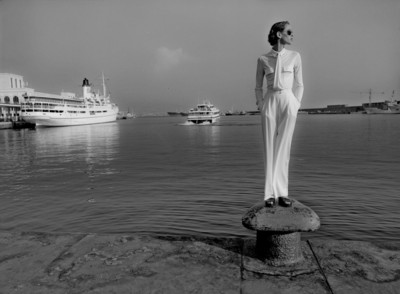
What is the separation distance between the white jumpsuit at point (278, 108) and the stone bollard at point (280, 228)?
0.39 meters

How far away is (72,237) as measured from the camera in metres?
4.44

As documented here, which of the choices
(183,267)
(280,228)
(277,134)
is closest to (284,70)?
(277,134)

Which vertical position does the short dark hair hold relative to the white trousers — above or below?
above

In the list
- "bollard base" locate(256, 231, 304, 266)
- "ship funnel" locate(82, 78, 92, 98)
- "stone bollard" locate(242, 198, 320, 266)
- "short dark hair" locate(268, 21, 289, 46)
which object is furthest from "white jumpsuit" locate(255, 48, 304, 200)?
"ship funnel" locate(82, 78, 92, 98)

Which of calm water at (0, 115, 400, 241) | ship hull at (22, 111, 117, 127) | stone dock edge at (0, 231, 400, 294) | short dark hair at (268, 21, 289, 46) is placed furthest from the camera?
ship hull at (22, 111, 117, 127)

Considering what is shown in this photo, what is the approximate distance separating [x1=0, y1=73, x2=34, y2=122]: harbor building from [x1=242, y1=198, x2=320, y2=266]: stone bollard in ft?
314

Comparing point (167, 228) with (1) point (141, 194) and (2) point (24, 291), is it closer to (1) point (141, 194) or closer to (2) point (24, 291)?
(1) point (141, 194)

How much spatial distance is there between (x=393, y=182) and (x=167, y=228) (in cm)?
1128

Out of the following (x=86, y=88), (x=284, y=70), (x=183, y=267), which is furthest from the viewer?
(x=86, y=88)

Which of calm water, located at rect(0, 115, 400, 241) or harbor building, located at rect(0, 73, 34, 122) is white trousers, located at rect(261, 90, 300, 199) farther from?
harbor building, located at rect(0, 73, 34, 122)

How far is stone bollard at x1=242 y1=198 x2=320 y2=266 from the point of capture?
3.36 meters

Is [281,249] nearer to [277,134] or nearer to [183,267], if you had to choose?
[183,267]

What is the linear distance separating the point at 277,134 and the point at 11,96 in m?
109

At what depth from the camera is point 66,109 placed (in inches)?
3250
